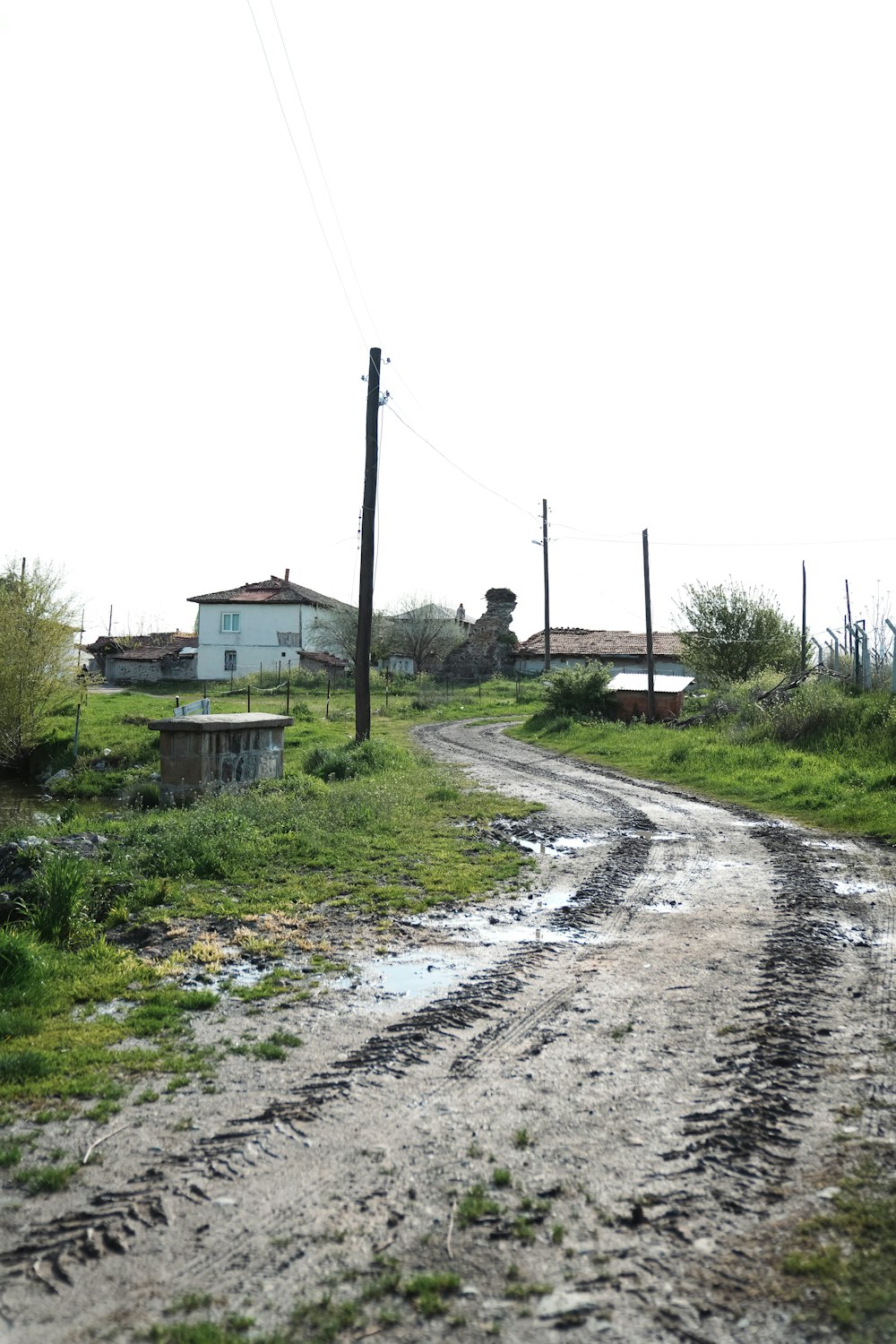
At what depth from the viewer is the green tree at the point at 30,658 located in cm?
2475

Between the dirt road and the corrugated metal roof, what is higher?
the corrugated metal roof

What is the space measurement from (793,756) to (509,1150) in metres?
14.8

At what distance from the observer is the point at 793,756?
17.4m

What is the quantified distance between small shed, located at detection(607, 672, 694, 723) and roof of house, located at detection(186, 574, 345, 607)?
30047mm

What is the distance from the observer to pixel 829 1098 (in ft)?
14.2

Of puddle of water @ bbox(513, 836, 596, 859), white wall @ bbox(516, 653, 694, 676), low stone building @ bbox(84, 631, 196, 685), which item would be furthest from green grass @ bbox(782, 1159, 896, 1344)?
low stone building @ bbox(84, 631, 196, 685)

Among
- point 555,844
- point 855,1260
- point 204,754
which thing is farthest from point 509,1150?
point 204,754

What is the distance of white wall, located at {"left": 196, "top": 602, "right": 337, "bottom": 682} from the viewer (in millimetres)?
56906

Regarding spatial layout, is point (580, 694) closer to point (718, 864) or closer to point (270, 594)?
point (718, 864)

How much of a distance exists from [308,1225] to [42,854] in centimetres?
588

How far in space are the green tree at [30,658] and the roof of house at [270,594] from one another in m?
30.2

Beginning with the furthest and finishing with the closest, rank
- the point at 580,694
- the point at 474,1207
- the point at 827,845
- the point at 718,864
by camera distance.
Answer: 1. the point at 580,694
2. the point at 827,845
3. the point at 718,864
4. the point at 474,1207

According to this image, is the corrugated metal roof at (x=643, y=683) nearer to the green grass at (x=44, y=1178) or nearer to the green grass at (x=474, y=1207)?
the green grass at (x=474, y=1207)

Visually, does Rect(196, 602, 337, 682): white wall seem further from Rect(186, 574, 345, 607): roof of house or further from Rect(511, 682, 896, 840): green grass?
Rect(511, 682, 896, 840): green grass
